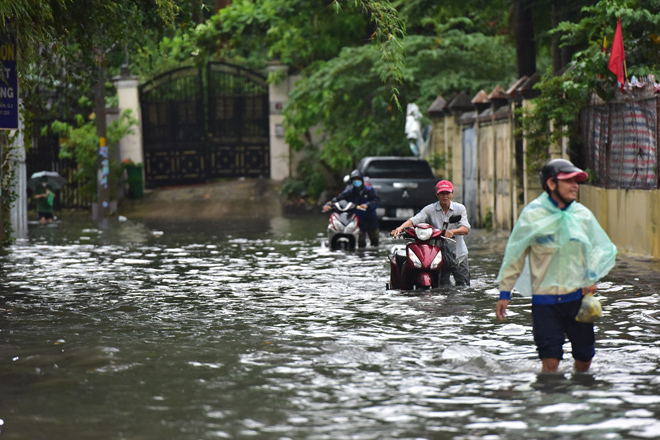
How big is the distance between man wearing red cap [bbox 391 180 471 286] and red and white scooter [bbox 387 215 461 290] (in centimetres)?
11

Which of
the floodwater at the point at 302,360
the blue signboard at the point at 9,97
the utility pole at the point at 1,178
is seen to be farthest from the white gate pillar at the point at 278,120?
the blue signboard at the point at 9,97

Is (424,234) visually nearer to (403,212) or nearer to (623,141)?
(623,141)

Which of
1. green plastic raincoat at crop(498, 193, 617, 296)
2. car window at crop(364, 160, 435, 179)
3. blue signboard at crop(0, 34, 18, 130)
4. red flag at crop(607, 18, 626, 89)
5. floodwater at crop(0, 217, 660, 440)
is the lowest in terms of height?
floodwater at crop(0, 217, 660, 440)

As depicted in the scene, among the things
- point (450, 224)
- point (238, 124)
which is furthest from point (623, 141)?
point (238, 124)

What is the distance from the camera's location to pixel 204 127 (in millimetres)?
38656

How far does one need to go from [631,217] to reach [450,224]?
15.8 ft

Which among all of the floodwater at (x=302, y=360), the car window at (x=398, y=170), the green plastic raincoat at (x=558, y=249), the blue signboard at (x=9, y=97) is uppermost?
the blue signboard at (x=9, y=97)

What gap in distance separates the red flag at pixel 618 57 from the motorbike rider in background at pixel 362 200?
5.07 meters

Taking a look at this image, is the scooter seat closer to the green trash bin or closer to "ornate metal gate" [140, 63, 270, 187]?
the green trash bin

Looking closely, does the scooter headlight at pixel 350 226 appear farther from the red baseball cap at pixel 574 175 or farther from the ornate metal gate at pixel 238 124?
the ornate metal gate at pixel 238 124

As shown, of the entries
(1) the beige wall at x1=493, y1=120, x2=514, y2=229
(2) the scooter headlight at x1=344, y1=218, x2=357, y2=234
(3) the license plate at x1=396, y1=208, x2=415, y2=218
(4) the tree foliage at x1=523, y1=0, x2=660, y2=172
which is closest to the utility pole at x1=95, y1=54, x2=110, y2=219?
(3) the license plate at x1=396, y1=208, x2=415, y2=218

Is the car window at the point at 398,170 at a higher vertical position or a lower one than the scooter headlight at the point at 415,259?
higher

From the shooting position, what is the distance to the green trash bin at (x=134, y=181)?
36.0 meters

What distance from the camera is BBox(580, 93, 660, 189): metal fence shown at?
15.8 meters
